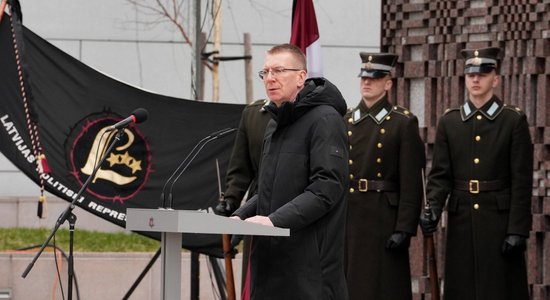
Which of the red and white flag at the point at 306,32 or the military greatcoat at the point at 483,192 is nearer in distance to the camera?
the military greatcoat at the point at 483,192

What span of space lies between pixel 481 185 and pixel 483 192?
0.05 metres

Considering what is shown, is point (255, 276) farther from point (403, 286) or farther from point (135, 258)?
point (135, 258)

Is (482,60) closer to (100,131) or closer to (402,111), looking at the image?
(402,111)

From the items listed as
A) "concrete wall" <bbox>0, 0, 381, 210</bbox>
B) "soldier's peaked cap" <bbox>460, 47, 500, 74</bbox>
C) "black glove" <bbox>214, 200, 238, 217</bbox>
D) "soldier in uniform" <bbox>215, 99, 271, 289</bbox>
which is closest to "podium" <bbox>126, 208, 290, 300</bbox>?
"black glove" <bbox>214, 200, 238, 217</bbox>

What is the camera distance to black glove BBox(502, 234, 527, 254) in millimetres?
9367

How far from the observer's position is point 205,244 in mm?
11180

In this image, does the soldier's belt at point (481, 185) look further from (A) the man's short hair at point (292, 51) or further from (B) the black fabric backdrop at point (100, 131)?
(A) the man's short hair at point (292, 51)

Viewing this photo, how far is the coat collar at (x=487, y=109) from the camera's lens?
9621mm

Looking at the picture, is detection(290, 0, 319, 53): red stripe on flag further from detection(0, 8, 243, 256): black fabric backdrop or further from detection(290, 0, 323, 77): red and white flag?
detection(0, 8, 243, 256): black fabric backdrop

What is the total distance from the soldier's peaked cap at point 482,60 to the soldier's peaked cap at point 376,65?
0.62 m

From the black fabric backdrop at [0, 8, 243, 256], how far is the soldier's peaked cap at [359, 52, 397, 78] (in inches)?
70.6

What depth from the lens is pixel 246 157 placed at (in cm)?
967

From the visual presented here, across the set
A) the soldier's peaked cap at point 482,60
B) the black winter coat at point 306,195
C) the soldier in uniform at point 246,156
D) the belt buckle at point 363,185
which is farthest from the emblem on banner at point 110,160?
the black winter coat at point 306,195

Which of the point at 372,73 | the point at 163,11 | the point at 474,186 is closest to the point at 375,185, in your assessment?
the point at 474,186
